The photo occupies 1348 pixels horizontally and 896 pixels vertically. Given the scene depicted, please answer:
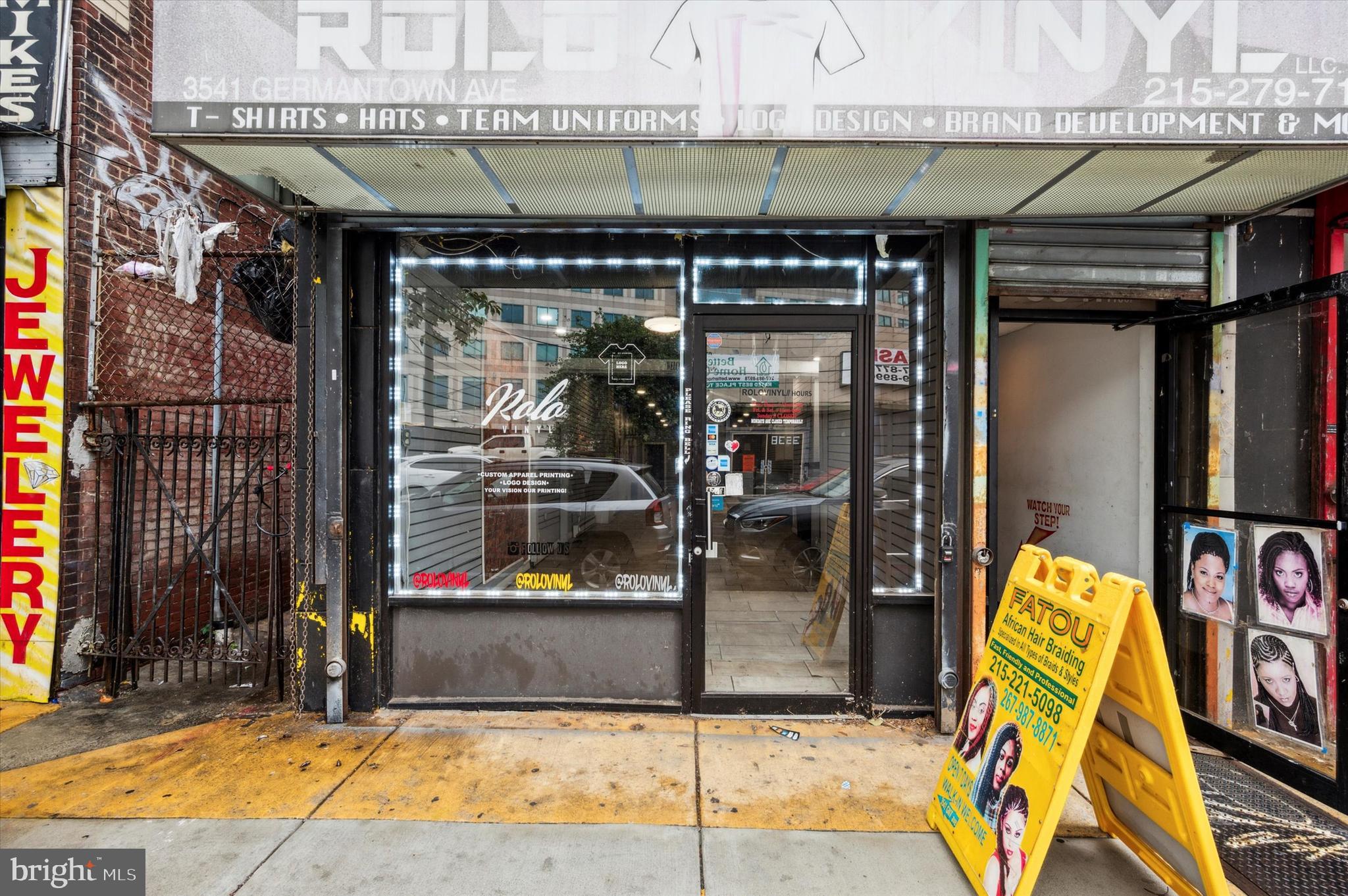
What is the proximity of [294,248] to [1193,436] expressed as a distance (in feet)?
20.8

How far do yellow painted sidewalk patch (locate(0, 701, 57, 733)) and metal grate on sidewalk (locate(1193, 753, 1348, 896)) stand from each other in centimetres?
693

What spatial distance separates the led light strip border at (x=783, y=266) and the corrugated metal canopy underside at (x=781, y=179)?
34 cm

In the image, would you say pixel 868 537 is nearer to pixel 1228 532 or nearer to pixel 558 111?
pixel 1228 532

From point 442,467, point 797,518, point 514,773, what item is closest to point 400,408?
point 442,467

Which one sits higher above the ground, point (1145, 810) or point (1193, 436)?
point (1193, 436)

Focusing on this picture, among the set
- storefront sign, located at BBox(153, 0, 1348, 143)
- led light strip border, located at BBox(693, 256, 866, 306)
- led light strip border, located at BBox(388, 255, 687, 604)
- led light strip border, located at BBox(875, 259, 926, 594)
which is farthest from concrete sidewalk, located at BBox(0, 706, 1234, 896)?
storefront sign, located at BBox(153, 0, 1348, 143)

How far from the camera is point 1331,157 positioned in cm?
301

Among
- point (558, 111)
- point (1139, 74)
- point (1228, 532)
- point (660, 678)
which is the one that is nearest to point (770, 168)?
point (558, 111)

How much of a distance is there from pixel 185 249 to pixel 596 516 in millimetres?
3616

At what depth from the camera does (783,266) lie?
4.14 meters

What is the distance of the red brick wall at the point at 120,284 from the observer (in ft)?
14.2

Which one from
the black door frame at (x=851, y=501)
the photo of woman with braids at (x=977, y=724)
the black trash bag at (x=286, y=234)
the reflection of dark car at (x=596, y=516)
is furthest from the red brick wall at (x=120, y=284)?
the photo of woman with braids at (x=977, y=724)

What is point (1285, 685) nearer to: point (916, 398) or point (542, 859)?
point (916, 398)

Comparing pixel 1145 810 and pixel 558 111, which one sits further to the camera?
pixel 558 111
